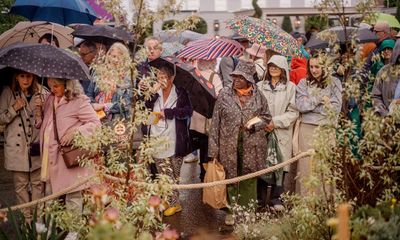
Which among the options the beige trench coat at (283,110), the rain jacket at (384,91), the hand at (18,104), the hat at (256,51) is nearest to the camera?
the hand at (18,104)

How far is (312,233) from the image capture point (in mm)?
5438

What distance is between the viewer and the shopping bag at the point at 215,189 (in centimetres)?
797

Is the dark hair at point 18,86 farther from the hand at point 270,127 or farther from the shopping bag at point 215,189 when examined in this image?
the hand at point 270,127

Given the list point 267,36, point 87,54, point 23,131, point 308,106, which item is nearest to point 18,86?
point 23,131

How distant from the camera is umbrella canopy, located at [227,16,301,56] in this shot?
343 inches

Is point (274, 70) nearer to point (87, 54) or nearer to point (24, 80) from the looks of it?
point (87, 54)

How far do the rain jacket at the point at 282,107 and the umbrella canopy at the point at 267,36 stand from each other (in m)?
0.24

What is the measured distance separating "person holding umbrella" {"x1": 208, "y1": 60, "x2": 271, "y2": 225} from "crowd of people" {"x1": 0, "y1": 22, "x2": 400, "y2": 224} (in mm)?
11

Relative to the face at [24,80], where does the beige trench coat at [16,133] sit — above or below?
below

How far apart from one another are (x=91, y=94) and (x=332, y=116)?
4197mm

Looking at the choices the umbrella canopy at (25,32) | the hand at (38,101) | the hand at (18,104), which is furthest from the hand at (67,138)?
the umbrella canopy at (25,32)

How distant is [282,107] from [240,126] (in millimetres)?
811

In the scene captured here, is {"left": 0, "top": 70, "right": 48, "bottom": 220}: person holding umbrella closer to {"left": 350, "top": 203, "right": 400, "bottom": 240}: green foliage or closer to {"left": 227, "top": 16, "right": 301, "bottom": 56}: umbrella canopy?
{"left": 227, "top": 16, "right": 301, "bottom": 56}: umbrella canopy

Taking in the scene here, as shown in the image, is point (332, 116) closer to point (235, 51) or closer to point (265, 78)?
point (265, 78)
